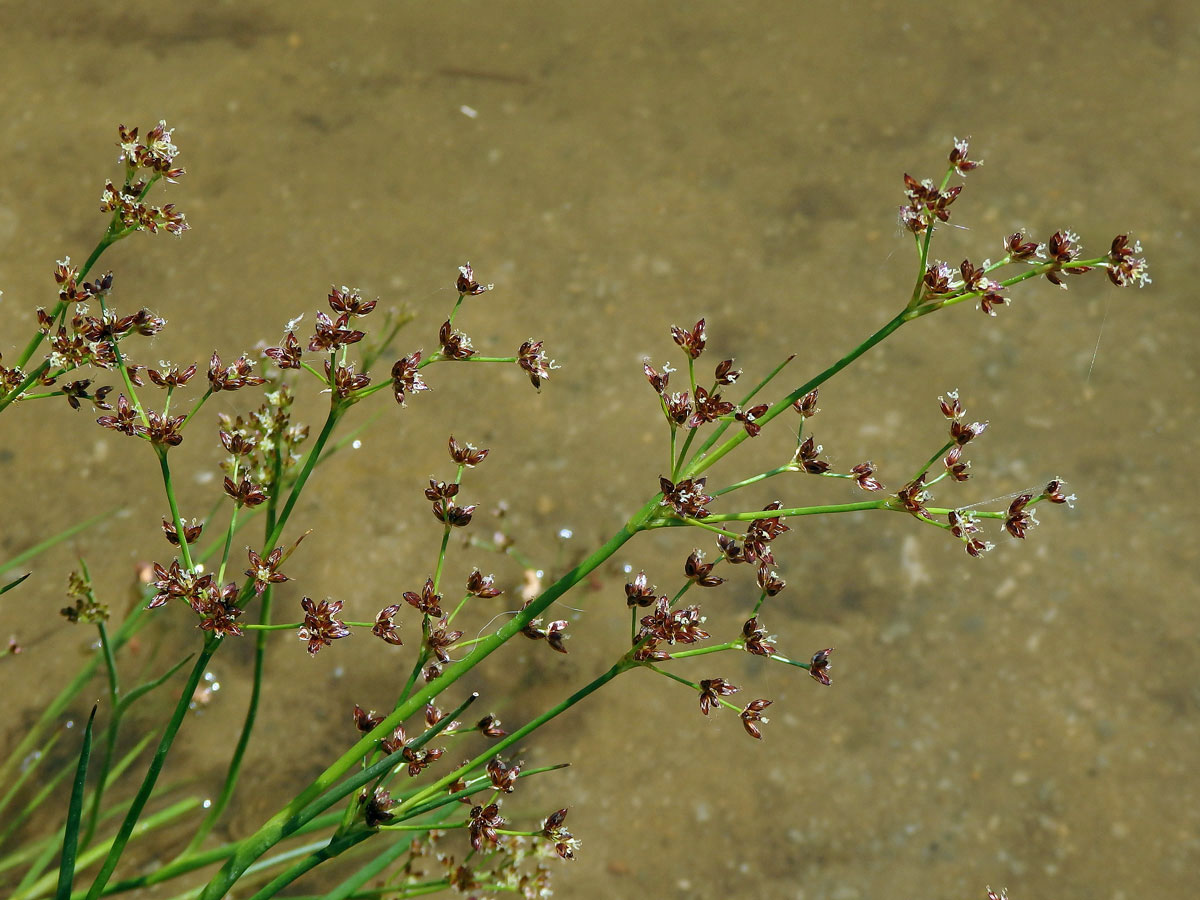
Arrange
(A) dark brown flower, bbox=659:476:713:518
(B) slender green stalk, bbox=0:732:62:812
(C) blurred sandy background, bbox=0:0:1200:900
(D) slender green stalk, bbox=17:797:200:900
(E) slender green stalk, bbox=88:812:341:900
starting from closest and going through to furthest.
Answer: (A) dark brown flower, bbox=659:476:713:518 < (E) slender green stalk, bbox=88:812:341:900 < (D) slender green stalk, bbox=17:797:200:900 < (B) slender green stalk, bbox=0:732:62:812 < (C) blurred sandy background, bbox=0:0:1200:900

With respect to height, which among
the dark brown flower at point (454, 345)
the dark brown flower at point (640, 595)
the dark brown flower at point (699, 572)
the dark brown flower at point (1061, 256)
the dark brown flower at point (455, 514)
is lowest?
Result: the dark brown flower at point (640, 595)

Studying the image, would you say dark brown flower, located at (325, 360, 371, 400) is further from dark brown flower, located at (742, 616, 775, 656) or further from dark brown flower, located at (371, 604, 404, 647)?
dark brown flower, located at (742, 616, 775, 656)

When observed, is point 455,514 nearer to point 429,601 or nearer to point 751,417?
point 429,601

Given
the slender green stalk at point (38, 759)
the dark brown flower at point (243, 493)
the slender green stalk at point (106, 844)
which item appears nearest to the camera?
the dark brown flower at point (243, 493)

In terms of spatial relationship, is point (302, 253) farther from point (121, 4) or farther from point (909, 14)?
point (909, 14)

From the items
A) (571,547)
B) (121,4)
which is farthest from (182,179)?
(571,547)

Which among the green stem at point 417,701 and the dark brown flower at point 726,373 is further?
the dark brown flower at point 726,373

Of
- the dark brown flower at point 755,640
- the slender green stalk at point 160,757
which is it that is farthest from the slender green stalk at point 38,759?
the dark brown flower at point 755,640

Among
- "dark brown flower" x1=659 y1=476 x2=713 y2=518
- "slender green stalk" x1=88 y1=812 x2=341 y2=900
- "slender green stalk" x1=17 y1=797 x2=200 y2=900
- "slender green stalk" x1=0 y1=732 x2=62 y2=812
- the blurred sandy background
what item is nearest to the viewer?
"dark brown flower" x1=659 y1=476 x2=713 y2=518

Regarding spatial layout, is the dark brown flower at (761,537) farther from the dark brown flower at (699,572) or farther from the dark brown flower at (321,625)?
the dark brown flower at (321,625)

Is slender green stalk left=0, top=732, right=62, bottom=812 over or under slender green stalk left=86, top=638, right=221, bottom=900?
over

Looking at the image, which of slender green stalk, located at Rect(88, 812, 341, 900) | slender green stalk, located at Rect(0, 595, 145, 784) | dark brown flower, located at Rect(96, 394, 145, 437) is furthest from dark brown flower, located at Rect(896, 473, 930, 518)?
slender green stalk, located at Rect(0, 595, 145, 784)
